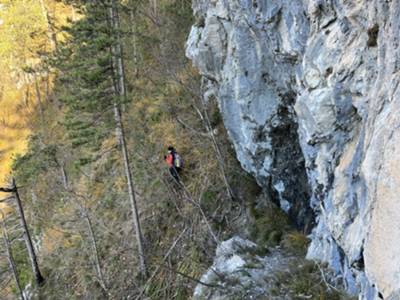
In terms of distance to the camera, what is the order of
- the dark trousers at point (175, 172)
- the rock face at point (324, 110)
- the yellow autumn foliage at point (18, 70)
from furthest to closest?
1. the yellow autumn foliage at point (18, 70)
2. the dark trousers at point (175, 172)
3. the rock face at point (324, 110)

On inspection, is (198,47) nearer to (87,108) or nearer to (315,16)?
(87,108)

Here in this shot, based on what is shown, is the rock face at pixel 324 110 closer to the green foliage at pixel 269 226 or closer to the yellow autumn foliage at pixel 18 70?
the green foliage at pixel 269 226

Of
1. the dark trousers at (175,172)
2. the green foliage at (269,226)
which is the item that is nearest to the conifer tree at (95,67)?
the dark trousers at (175,172)

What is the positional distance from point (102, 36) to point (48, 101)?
73.1 ft

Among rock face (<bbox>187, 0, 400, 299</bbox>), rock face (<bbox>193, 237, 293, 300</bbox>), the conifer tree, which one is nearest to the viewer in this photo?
rock face (<bbox>187, 0, 400, 299</bbox>)

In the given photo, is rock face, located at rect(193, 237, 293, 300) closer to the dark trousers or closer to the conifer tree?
the conifer tree

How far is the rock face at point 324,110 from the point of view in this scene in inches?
142

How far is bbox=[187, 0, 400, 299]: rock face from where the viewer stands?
3614mm

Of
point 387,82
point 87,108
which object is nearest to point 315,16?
point 387,82

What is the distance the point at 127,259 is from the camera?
47.8 ft

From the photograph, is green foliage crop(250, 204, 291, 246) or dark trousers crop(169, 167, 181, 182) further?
dark trousers crop(169, 167, 181, 182)

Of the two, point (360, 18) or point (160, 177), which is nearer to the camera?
point (360, 18)

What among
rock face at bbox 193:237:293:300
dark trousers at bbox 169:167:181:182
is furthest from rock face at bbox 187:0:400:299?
dark trousers at bbox 169:167:181:182

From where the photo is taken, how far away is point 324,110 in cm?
591
